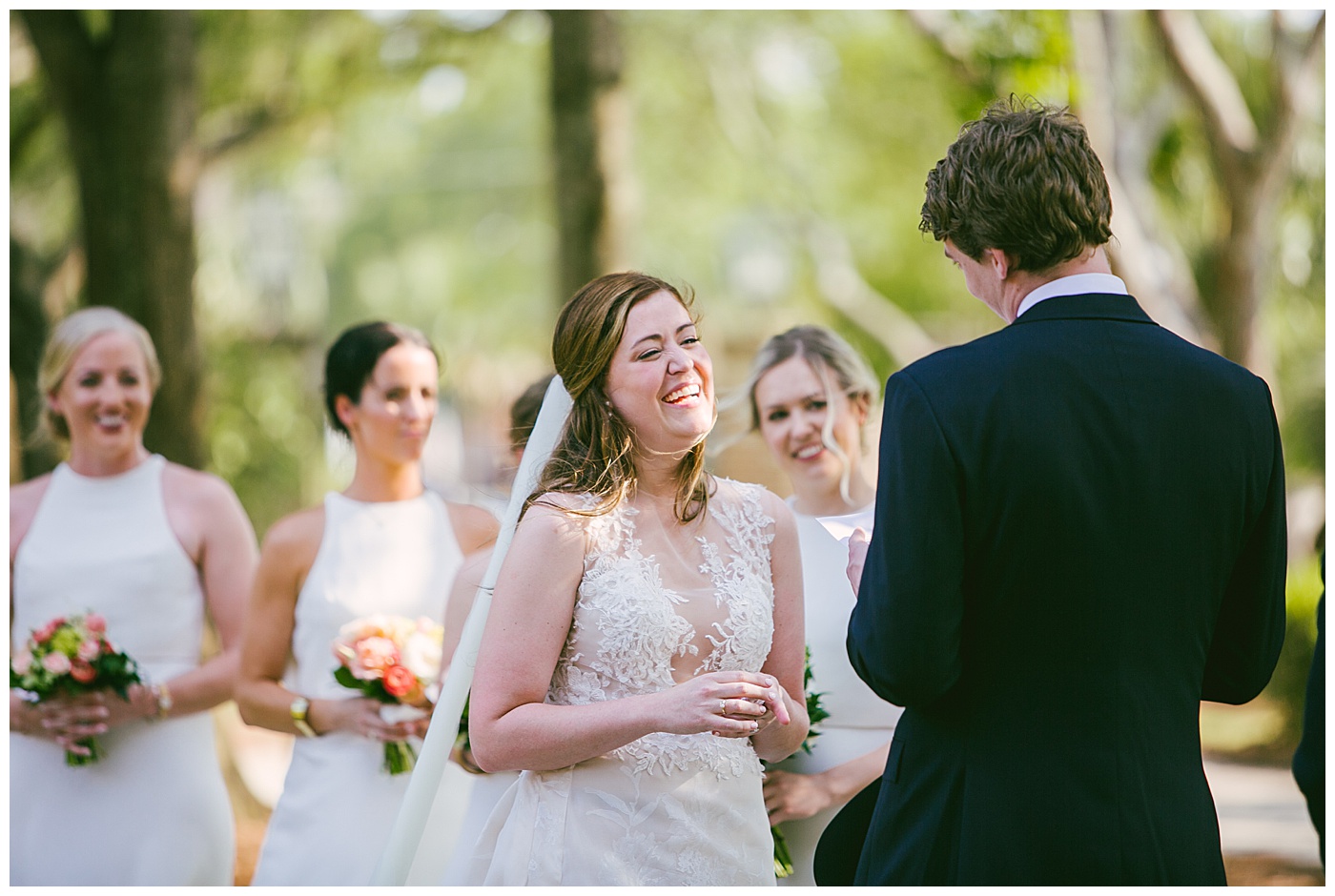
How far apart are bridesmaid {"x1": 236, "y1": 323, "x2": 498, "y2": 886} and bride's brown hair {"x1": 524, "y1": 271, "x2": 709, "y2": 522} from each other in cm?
139

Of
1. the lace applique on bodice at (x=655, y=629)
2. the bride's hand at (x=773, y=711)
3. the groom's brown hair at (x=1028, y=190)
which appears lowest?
the bride's hand at (x=773, y=711)

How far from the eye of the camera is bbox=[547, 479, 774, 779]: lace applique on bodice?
8.43 ft

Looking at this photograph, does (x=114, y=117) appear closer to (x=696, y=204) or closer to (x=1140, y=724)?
(x=1140, y=724)

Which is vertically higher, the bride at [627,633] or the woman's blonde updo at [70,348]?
the woman's blonde updo at [70,348]

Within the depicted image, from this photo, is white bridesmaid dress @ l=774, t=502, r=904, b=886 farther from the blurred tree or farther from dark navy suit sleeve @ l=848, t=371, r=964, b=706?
the blurred tree

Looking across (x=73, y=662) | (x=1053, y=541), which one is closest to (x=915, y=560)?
(x=1053, y=541)

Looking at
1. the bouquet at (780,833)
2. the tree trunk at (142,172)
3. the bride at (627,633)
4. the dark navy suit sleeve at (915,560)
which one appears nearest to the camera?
the dark navy suit sleeve at (915,560)

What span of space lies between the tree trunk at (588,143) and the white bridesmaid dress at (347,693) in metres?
3.48

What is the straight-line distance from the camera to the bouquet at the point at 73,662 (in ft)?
12.4

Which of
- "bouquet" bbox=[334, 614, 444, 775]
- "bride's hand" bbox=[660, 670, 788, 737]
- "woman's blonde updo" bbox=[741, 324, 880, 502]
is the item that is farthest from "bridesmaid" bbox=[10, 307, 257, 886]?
"bride's hand" bbox=[660, 670, 788, 737]

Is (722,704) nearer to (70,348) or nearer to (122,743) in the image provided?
(122,743)

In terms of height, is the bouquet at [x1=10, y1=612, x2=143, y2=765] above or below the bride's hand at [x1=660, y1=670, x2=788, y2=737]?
below

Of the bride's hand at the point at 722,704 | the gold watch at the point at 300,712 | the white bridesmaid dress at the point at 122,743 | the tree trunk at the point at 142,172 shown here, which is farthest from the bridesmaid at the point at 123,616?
the tree trunk at the point at 142,172

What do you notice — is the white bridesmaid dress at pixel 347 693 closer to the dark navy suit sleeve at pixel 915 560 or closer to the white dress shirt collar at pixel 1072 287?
the dark navy suit sleeve at pixel 915 560
